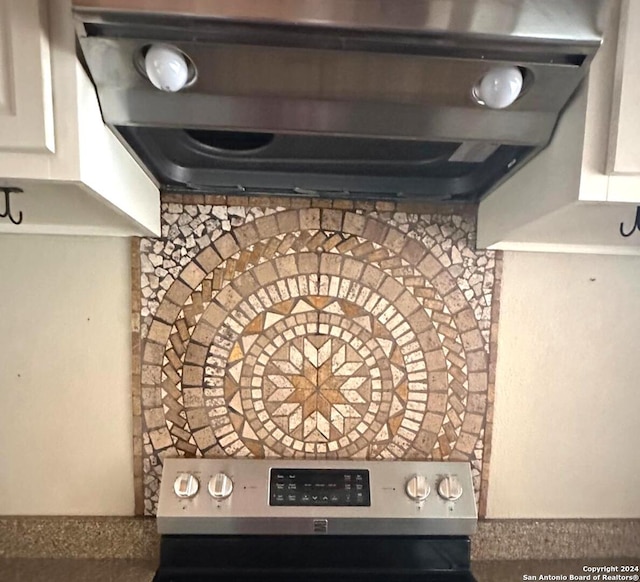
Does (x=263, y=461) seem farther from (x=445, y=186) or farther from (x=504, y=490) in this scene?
(x=445, y=186)

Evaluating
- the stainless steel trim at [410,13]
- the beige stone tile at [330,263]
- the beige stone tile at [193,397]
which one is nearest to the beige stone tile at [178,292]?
the beige stone tile at [193,397]

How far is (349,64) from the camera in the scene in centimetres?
65

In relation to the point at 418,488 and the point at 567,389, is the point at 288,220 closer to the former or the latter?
the point at 418,488

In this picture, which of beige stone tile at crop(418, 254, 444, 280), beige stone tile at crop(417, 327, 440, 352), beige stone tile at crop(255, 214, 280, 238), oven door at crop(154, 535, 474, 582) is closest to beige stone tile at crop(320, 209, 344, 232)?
beige stone tile at crop(255, 214, 280, 238)

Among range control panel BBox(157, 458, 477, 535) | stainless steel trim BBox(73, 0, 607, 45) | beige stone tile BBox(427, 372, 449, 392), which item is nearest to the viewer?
stainless steel trim BBox(73, 0, 607, 45)

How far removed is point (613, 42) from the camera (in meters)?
0.66

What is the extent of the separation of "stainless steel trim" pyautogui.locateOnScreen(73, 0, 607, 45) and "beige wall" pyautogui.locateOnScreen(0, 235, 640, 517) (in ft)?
2.07

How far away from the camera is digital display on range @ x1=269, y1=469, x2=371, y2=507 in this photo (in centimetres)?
112

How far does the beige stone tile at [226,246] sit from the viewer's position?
45.0 inches

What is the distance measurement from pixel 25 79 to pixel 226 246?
57cm

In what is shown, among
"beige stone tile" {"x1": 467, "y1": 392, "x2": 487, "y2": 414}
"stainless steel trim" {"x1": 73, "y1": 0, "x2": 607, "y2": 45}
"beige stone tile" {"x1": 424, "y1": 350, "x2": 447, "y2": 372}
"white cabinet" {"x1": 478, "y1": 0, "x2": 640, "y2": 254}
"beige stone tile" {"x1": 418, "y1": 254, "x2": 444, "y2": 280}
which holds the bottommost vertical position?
"beige stone tile" {"x1": 467, "y1": 392, "x2": 487, "y2": 414}

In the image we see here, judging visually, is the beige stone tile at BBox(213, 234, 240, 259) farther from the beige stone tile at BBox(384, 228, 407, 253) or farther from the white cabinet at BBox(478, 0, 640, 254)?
the white cabinet at BBox(478, 0, 640, 254)

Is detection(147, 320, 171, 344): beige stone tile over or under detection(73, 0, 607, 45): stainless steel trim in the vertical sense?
under

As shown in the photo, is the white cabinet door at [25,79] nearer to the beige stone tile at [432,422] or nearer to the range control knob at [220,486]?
the range control knob at [220,486]
